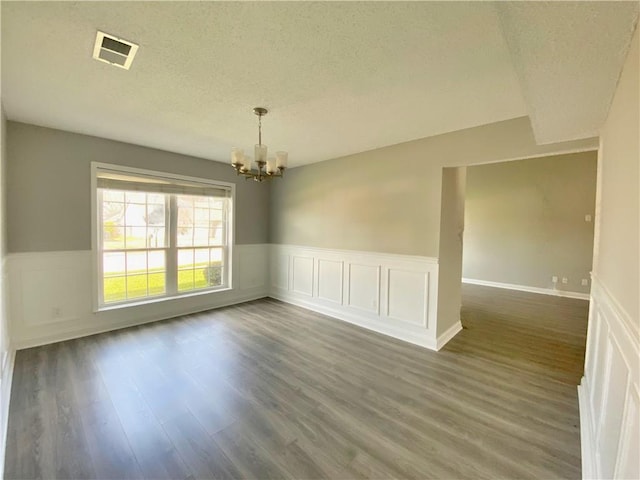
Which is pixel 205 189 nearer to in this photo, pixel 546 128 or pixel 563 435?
pixel 546 128

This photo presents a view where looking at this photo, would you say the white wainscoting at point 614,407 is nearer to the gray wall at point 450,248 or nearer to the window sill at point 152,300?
the gray wall at point 450,248

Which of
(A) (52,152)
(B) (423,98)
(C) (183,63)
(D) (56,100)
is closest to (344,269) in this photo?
(B) (423,98)

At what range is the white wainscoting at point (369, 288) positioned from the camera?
3.30 metres

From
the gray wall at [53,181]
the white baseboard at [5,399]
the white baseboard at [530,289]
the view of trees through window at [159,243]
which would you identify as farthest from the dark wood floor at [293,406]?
the white baseboard at [530,289]

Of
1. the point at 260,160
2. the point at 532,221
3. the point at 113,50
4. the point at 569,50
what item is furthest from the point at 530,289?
the point at 113,50

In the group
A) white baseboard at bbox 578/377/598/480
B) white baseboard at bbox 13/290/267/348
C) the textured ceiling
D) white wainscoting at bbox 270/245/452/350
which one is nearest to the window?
white baseboard at bbox 13/290/267/348

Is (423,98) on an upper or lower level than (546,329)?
upper

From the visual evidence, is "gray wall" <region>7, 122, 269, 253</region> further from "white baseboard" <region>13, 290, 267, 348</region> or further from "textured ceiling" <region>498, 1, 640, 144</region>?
"textured ceiling" <region>498, 1, 640, 144</region>

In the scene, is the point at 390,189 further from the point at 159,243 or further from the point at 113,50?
the point at 159,243

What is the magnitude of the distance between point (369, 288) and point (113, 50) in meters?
3.48

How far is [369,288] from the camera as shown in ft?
12.6

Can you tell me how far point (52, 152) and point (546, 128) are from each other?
16.4ft

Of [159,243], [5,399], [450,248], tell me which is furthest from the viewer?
[159,243]

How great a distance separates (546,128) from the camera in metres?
2.09
